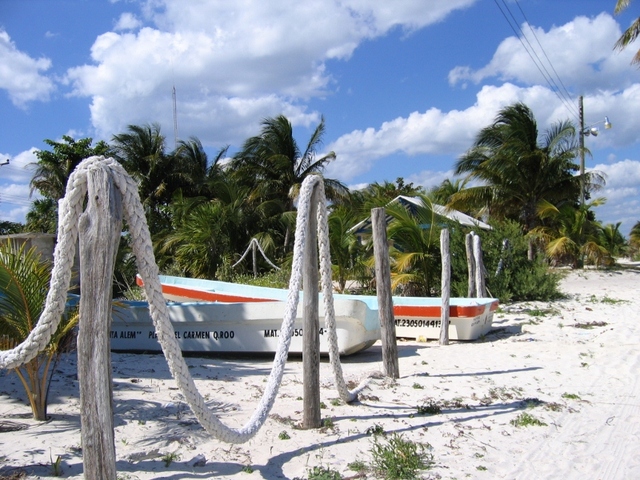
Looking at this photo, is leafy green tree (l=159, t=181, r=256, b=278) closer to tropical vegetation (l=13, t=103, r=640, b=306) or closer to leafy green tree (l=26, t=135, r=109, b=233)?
tropical vegetation (l=13, t=103, r=640, b=306)

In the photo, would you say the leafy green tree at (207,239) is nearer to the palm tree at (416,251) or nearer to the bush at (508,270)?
the palm tree at (416,251)

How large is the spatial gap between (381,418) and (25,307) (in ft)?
10.8

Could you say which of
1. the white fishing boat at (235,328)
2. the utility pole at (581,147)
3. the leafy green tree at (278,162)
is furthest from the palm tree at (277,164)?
the white fishing boat at (235,328)

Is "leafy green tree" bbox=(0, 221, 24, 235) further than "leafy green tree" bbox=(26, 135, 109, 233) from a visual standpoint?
Yes

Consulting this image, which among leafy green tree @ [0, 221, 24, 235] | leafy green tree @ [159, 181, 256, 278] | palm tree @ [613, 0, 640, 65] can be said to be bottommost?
leafy green tree @ [159, 181, 256, 278]

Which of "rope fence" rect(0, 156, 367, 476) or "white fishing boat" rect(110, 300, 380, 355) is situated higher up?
"rope fence" rect(0, 156, 367, 476)

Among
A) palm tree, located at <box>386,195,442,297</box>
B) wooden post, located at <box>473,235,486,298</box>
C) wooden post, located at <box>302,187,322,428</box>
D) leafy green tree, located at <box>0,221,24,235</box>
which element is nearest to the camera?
wooden post, located at <box>302,187,322,428</box>

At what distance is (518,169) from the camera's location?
22.0 metres

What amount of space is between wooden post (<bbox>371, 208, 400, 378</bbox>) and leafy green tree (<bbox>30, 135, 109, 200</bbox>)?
19059mm

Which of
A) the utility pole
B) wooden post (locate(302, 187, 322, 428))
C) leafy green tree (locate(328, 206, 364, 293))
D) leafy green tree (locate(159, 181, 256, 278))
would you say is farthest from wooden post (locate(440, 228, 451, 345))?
the utility pole

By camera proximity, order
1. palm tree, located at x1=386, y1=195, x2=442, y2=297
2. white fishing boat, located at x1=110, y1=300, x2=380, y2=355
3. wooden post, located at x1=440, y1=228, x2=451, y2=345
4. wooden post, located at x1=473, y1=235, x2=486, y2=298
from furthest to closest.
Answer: palm tree, located at x1=386, y1=195, x2=442, y2=297
wooden post, located at x1=473, y1=235, x2=486, y2=298
wooden post, located at x1=440, y1=228, x2=451, y2=345
white fishing boat, located at x1=110, y1=300, x2=380, y2=355

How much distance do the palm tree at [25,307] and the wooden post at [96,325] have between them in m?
2.04

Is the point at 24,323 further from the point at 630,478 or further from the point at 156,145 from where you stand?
the point at 156,145

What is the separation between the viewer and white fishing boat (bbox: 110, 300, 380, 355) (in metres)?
7.91
